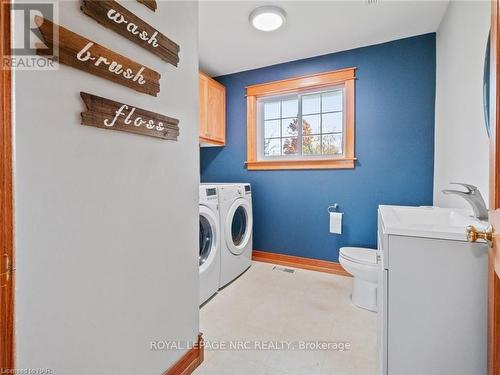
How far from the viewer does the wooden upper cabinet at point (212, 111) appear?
2729mm

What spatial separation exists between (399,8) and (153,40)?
1.93 meters

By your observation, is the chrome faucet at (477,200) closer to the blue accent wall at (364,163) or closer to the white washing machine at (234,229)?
the blue accent wall at (364,163)

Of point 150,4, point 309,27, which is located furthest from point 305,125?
point 150,4

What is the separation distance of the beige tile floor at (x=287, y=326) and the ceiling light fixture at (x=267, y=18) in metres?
2.29

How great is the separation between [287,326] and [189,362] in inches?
27.9

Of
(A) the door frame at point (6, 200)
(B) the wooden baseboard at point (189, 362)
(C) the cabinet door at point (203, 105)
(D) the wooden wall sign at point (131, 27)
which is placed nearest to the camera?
(A) the door frame at point (6, 200)

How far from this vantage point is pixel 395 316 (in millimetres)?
978

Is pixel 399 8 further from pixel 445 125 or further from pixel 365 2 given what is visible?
pixel 445 125

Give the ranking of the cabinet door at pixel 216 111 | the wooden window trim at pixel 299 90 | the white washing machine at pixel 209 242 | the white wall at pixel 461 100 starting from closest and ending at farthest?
the white wall at pixel 461 100 → the white washing machine at pixel 209 242 → the wooden window trim at pixel 299 90 → the cabinet door at pixel 216 111

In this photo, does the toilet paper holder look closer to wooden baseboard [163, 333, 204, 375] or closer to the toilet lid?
the toilet lid

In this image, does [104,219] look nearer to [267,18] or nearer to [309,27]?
[267,18]

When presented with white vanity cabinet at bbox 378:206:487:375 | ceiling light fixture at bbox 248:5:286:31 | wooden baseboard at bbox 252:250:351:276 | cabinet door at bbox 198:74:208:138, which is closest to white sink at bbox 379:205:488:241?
white vanity cabinet at bbox 378:206:487:375

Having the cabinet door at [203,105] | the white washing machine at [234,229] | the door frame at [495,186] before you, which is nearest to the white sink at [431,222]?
the door frame at [495,186]

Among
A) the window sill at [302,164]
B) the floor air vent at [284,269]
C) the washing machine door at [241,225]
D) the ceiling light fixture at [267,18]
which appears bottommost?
the floor air vent at [284,269]
